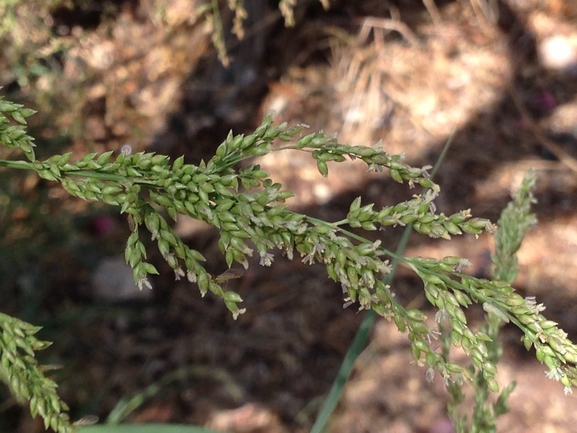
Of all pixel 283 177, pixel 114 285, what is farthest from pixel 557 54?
pixel 114 285

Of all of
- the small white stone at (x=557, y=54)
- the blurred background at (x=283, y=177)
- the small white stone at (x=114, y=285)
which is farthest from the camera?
the small white stone at (x=557, y=54)

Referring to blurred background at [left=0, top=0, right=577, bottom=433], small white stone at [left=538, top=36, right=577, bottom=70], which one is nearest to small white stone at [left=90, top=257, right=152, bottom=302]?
blurred background at [left=0, top=0, right=577, bottom=433]

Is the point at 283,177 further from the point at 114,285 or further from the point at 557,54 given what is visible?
the point at 557,54

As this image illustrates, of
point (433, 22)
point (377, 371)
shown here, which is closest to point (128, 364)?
point (377, 371)

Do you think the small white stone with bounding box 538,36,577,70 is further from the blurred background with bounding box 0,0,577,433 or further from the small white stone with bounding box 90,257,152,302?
the small white stone with bounding box 90,257,152,302

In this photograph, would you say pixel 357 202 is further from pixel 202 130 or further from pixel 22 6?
pixel 202 130

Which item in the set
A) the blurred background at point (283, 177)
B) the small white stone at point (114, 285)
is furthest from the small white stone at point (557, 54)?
the small white stone at point (114, 285)

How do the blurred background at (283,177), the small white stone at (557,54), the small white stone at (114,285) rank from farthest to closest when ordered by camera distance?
the small white stone at (557,54) → the small white stone at (114,285) → the blurred background at (283,177)

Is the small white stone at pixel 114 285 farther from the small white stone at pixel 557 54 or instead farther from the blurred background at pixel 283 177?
the small white stone at pixel 557 54
